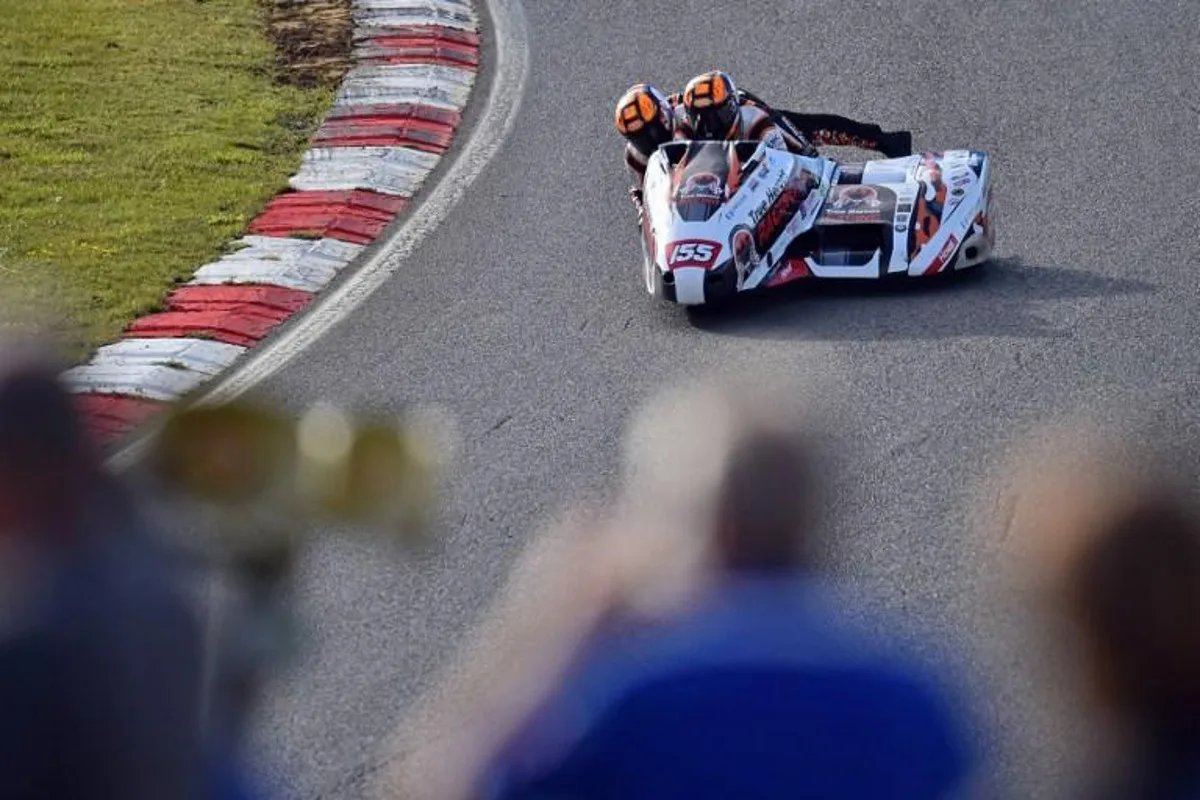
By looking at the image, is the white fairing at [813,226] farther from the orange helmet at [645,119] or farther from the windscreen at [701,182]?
the orange helmet at [645,119]

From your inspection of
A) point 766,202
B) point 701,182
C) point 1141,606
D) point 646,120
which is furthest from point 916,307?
point 1141,606

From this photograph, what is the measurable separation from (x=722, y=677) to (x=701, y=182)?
6663 millimetres

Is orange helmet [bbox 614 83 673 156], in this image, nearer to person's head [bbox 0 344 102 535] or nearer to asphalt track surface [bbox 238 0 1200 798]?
asphalt track surface [bbox 238 0 1200 798]

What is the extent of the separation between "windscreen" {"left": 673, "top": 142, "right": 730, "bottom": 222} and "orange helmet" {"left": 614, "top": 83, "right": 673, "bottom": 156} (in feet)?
1.50

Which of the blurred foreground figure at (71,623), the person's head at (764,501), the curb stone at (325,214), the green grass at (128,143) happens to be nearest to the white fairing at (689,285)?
the curb stone at (325,214)

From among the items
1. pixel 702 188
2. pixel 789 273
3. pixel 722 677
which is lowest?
pixel 789 273

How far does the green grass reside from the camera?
9492 millimetres

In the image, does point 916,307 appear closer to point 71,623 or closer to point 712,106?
point 712,106

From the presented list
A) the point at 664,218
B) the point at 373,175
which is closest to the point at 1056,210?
the point at 664,218

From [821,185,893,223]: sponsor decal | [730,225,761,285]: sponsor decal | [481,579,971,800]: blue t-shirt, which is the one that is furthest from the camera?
[821,185,893,223]: sponsor decal

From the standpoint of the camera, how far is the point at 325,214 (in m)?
10.4

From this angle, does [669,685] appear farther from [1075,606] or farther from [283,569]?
[283,569]

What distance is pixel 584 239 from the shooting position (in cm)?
1019

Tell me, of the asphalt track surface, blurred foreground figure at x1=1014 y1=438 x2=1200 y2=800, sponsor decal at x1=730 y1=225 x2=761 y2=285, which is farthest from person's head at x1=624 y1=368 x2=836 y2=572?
sponsor decal at x1=730 y1=225 x2=761 y2=285
